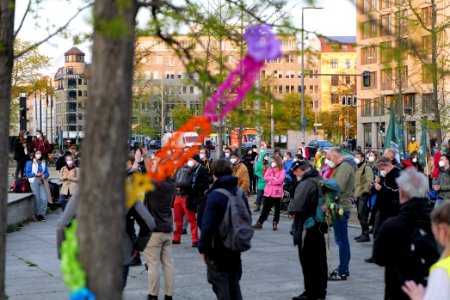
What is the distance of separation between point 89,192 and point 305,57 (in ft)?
7.96

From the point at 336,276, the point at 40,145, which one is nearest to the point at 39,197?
the point at 40,145

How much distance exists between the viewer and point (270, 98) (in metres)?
5.96

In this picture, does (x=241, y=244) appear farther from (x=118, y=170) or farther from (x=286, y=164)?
(x=286, y=164)

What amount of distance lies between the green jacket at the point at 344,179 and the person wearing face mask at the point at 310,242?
2485 mm

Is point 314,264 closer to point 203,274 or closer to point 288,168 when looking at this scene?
point 203,274

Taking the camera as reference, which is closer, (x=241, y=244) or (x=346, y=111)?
(x=241, y=244)

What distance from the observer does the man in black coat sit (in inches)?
253

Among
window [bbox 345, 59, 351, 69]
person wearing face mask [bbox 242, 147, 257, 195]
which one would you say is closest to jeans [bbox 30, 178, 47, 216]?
person wearing face mask [bbox 242, 147, 257, 195]

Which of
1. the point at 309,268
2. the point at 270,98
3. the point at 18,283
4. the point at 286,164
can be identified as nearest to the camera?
the point at 270,98

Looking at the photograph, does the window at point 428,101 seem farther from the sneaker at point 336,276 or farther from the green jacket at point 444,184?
the sneaker at point 336,276

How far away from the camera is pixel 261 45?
193 inches

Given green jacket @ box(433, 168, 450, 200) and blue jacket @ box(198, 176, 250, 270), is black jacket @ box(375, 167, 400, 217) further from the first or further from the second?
blue jacket @ box(198, 176, 250, 270)

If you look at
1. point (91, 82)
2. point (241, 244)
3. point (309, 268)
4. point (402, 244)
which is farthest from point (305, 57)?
point (309, 268)

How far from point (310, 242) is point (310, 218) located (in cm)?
29
